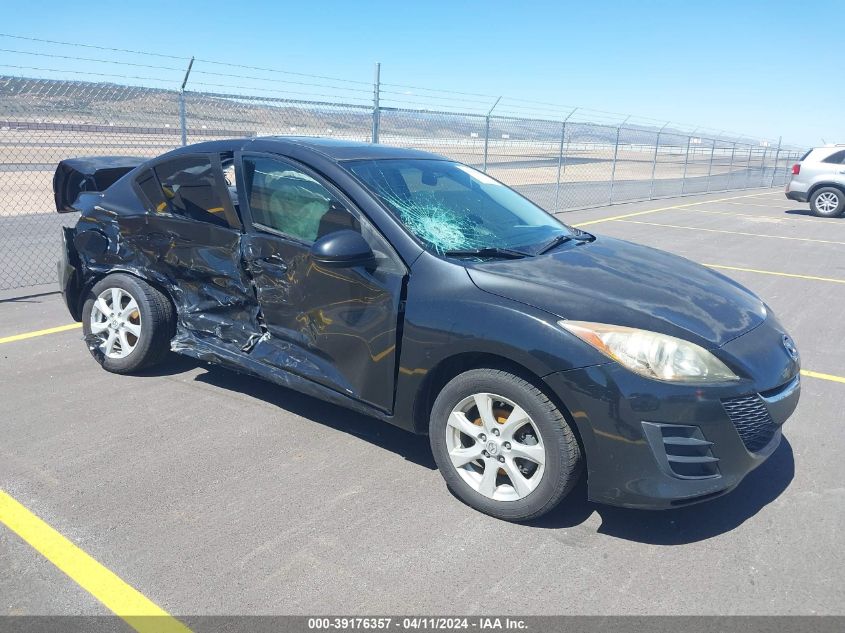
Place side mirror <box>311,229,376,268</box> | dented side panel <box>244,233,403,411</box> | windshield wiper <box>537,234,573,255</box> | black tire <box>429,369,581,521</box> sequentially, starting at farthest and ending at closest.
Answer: windshield wiper <box>537,234,573,255</box>, dented side panel <box>244,233,403,411</box>, side mirror <box>311,229,376,268</box>, black tire <box>429,369,581,521</box>

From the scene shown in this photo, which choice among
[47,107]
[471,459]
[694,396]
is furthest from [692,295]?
[47,107]

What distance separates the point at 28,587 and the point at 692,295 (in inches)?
120

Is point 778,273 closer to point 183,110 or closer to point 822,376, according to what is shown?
point 822,376

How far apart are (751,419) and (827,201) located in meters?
17.3

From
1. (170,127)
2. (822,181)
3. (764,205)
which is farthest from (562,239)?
(764,205)

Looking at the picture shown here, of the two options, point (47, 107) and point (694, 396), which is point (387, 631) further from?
point (47, 107)

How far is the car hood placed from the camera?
3.00m

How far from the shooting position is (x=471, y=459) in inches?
125

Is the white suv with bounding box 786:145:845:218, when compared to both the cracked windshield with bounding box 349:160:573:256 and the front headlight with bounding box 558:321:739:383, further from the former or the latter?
the front headlight with bounding box 558:321:739:383

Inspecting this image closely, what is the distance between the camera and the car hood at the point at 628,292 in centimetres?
300

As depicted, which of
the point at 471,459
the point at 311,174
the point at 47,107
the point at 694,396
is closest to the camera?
the point at 694,396

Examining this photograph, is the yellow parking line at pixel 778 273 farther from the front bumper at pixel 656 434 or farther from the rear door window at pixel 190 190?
the rear door window at pixel 190 190

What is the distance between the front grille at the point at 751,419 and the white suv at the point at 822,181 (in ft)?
55.7

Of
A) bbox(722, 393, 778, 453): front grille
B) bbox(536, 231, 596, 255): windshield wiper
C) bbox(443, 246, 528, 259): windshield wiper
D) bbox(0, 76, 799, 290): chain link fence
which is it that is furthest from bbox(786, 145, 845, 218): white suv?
bbox(722, 393, 778, 453): front grille
